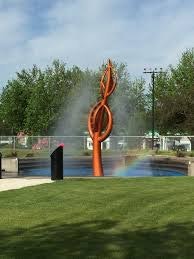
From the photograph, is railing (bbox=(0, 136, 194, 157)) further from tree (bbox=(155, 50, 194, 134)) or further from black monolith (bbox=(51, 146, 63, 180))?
black monolith (bbox=(51, 146, 63, 180))

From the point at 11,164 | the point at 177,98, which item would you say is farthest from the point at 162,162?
the point at 177,98

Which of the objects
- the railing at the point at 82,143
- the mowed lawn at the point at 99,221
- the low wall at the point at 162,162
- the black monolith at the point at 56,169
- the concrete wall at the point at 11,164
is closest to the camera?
the mowed lawn at the point at 99,221

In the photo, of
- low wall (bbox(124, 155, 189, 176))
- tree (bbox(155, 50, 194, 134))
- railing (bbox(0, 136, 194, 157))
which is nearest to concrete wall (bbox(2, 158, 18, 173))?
low wall (bbox(124, 155, 189, 176))

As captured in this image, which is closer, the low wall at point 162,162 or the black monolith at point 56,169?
the black monolith at point 56,169

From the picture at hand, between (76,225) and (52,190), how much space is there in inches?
156

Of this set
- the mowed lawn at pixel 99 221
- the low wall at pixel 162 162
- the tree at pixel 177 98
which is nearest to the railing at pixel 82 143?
the low wall at pixel 162 162

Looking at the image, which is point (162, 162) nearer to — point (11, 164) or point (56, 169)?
point (11, 164)

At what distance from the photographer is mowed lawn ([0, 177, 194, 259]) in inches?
247

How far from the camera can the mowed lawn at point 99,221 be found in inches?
247

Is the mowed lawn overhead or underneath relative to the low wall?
overhead

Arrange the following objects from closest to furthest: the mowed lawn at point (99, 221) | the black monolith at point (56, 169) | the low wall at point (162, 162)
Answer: the mowed lawn at point (99, 221)
the black monolith at point (56, 169)
the low wall at point (162, 162)

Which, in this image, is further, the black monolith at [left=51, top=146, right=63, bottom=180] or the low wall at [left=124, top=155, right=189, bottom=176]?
the low wall at [left=124, top=155, right=189, bottom=176]

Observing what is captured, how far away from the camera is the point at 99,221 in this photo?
7.98 metres

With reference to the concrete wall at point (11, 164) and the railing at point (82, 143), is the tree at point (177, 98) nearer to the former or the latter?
the railing at point (82, 143)
